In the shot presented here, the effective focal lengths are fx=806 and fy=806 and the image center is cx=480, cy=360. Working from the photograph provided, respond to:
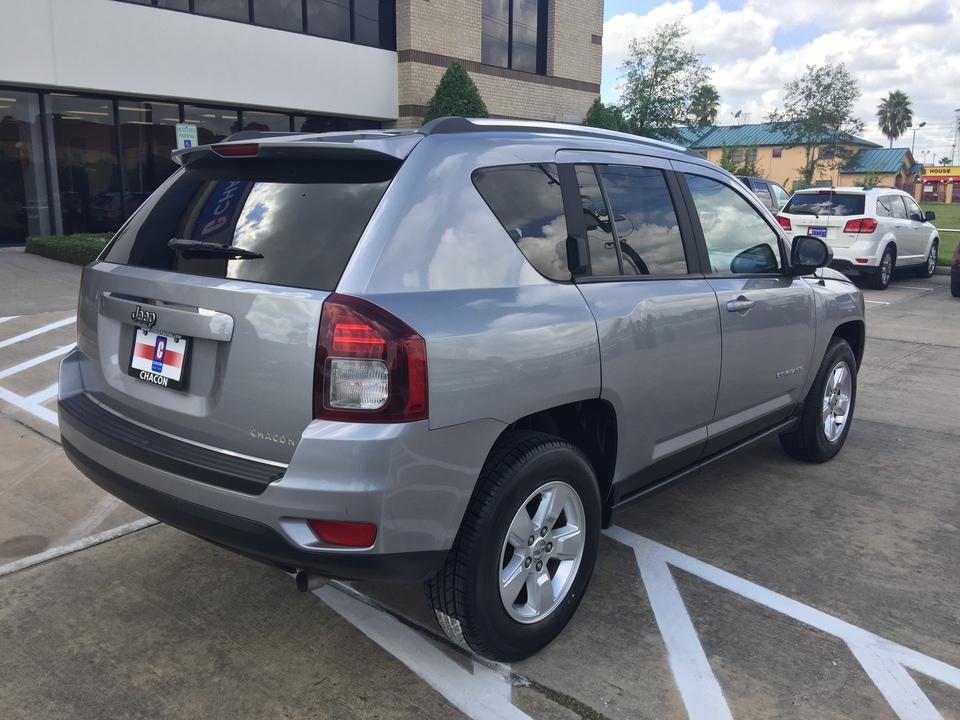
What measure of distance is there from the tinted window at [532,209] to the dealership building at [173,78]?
1474 cm

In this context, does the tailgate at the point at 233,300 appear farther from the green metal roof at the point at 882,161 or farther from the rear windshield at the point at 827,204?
the green metal roof at the point at 882,161

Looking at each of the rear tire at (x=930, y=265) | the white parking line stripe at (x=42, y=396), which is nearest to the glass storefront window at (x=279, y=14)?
the white parking line stripe at (x=42, y=396)

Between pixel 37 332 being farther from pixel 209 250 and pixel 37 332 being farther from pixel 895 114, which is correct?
pixel 895 114

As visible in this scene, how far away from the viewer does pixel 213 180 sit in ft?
10.0

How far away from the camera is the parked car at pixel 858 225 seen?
46.5 feet

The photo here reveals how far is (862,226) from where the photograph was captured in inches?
558

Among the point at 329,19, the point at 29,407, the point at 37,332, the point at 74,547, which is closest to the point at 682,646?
the point at 74,547

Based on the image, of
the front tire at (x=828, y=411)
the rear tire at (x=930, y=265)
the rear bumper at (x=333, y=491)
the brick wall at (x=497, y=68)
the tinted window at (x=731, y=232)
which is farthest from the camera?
the brick wall at (x=497, y=68)

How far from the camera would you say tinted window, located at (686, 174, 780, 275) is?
4.00m

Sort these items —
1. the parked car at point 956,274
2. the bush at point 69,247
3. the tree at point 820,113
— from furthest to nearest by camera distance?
the tree at point 820,113
the parked car at point 956,274
the bush at point 69,247

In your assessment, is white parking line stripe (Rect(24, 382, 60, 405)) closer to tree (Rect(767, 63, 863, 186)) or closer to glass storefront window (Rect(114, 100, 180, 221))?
glass storefront window (Rect(114, 100, 180, 221))

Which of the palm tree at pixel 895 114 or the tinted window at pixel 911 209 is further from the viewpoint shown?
the palm tree at pixel 895 114

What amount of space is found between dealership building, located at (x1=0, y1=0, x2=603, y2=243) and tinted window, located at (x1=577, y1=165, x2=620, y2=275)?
1468 centimetres

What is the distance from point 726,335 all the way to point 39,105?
15.9 metres
